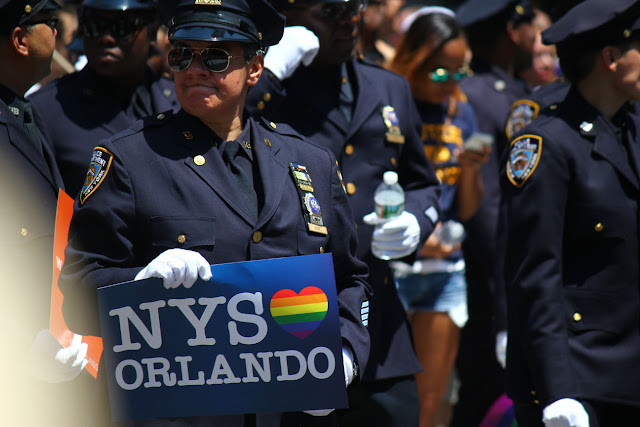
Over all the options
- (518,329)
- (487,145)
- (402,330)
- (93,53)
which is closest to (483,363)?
(487,145)

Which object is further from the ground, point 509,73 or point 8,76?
point 8,76

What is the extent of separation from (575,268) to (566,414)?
2.07 ft

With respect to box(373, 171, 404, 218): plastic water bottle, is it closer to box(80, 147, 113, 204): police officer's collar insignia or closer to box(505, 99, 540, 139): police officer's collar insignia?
box(505, 99, 540, 139): police officer's collar insignia

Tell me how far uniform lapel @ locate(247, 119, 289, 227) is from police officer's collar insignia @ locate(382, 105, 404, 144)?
116cm

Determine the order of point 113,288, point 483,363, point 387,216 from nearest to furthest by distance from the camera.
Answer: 1. point 113,288
2. point 387,216
3. point 483,363

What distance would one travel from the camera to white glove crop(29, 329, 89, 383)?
3.74m

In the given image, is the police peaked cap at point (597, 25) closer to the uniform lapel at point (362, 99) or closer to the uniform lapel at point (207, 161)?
the uniform lapel at point (362, 99)

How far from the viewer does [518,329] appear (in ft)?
14.1

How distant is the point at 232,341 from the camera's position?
3.31 metres

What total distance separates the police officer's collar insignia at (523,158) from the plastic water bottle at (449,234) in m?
1.71

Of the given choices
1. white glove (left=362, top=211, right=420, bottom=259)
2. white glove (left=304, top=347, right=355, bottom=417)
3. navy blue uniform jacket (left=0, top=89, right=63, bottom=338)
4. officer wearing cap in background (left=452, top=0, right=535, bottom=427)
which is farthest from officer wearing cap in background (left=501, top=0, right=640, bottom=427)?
officer wearing cap in background (left=452, top=0, right=535, bottom=427)

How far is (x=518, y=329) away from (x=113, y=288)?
1.83 meters

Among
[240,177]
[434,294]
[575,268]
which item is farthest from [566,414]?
[434,294]

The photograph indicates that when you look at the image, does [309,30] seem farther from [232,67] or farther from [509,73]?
[509,73]
